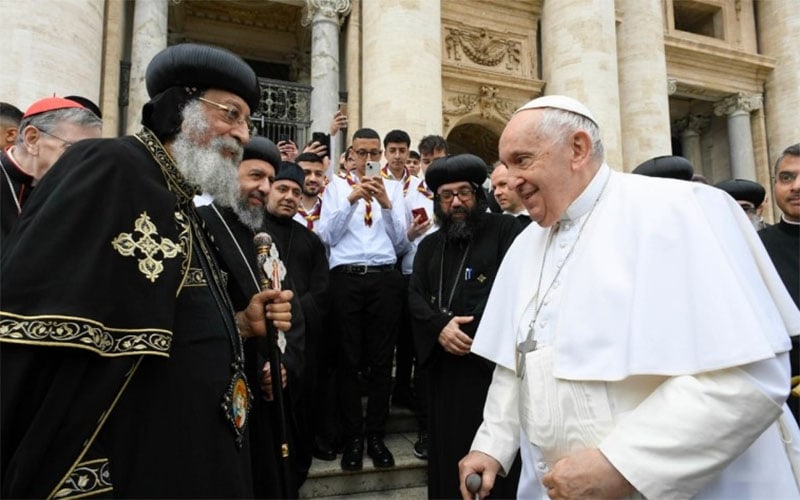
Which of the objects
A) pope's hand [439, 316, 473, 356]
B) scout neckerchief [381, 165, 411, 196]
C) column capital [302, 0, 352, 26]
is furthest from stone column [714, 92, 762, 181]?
pope's hand [439, 316, 473, 356]

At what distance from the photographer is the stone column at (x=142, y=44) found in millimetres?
10258

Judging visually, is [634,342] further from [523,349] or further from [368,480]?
[368,480]

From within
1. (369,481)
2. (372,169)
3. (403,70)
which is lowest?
(369,481)

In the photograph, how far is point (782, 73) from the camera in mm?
18656

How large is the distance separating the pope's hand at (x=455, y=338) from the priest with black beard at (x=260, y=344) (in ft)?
3.26

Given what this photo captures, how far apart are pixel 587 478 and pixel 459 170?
3.01 meters

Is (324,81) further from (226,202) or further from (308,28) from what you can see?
(226,202)

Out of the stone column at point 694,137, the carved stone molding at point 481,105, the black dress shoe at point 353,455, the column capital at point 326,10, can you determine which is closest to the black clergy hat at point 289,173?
the black dress shoe at point 353,455

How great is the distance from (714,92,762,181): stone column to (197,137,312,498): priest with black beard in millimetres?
19622

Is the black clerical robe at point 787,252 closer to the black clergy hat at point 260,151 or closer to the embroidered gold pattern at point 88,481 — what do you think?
the black clergy hat at point 260,151

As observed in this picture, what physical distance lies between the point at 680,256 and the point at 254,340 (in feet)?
5.82

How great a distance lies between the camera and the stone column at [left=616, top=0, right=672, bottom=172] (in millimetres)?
14547

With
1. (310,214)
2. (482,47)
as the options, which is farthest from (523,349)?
(482,47)

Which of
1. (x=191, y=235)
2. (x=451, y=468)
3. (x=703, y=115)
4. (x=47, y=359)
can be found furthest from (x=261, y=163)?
(x=703, y=115)
